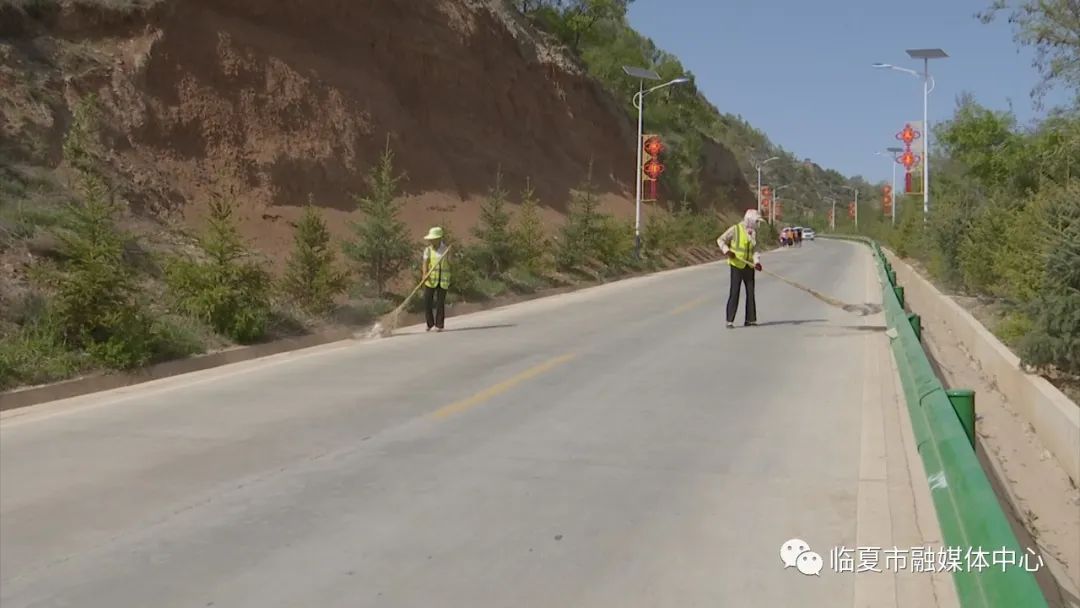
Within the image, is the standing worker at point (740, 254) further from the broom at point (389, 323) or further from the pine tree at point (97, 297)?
the pine tree at point (97, 297)

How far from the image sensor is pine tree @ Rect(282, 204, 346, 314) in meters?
16.5

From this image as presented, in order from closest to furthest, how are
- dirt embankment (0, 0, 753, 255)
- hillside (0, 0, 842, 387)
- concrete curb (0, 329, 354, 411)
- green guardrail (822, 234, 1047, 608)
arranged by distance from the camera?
1. green guardrail (822, 234, 1047, 608)
2. concrete curb (0, 329, 354, 411)
3. hillside (0, 0, 842, 387)
4. dirt embankment (0, 0, 753, 255)

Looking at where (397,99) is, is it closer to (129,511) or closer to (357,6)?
(357,6)

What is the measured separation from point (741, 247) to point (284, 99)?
1811cm

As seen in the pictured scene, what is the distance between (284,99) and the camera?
96.5ft

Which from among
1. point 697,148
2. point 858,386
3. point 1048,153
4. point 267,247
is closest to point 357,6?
point 267,247

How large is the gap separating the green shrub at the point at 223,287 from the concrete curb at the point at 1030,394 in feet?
31.1

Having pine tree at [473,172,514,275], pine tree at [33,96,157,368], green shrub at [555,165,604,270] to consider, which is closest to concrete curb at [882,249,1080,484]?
pine tree at [33,96,157,368]

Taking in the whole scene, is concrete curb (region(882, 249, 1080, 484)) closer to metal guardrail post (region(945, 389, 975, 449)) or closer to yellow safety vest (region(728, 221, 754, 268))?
metal guardrail post (region(945, 389, 975, 449))

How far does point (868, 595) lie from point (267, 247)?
21322 millimetres

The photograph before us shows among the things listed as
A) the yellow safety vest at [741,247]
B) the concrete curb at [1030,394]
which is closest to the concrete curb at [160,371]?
the yellow safety vest at [741,247]

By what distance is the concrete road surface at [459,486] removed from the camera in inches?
195

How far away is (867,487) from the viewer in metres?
6.71

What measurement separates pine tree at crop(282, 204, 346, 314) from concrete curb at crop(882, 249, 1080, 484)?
32.7 feet
